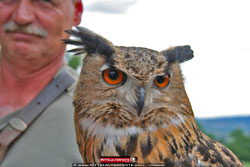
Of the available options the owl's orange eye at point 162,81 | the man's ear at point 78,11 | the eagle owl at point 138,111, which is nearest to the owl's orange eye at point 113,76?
the eagle owl at point 138,111

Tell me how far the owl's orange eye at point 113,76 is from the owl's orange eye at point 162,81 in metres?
0.11

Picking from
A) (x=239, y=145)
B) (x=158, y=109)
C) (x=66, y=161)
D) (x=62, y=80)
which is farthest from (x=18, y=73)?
(x=239, y=145)

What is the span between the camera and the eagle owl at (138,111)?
0.88 m

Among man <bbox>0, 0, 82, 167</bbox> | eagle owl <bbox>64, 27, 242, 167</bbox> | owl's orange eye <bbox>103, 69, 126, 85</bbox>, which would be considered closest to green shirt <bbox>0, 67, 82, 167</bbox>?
man <bbox>0, 0, 82, 167</bbox>

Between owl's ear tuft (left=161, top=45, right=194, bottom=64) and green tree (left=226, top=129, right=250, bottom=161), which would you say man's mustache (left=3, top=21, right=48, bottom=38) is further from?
green tree (left=226, top=129, right=250, bottom=161)

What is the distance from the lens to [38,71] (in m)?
1.93

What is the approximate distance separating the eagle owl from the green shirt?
2.18 ft

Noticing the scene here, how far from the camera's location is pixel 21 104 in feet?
6.33

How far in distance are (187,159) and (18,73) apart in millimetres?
1473

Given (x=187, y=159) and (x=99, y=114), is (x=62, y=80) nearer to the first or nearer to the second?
(x=99, y=114)

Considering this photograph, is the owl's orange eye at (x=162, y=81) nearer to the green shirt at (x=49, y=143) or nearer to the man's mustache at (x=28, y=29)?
the green shirt at (x=49, y=143)

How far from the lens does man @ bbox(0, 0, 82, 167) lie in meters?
1.59

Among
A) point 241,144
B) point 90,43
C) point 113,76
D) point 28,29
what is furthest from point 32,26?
point 241,144

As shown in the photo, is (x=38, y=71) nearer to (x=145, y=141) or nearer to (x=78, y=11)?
(x=78, y=11)
